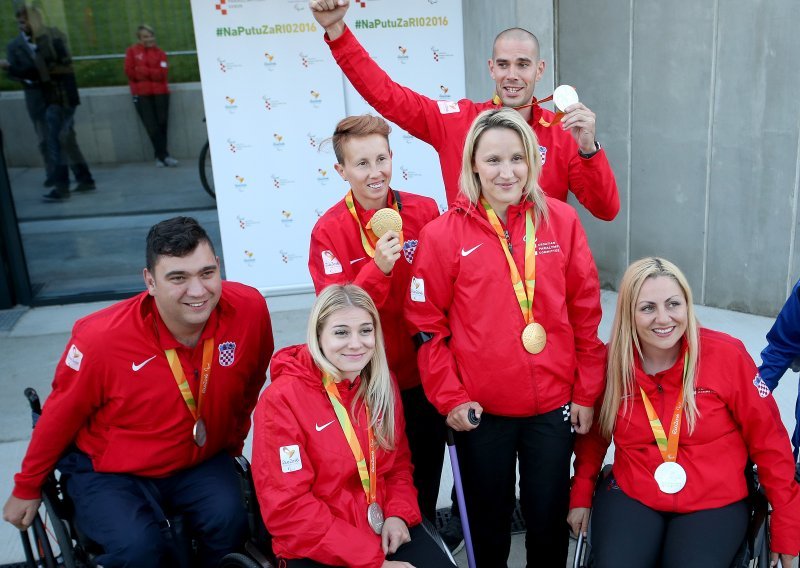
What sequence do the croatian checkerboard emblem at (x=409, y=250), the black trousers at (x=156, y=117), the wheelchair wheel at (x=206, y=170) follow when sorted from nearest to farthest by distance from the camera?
the croatian checkerboard emblem at (x=409, y=250) < the black trousers at (x=156, y=117) < the wheelchair wheel at (x=206, y=170)

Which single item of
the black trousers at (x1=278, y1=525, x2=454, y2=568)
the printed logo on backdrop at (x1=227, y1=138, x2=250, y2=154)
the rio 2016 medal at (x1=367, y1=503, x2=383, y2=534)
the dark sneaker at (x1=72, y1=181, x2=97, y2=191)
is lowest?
the black trousers at (x1=278, y1=525, x2=454, y2=568)

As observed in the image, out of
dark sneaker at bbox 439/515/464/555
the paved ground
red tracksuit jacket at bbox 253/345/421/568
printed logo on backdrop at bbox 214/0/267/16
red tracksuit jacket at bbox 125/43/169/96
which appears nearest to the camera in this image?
red tracksuit jacket at bbox 253/345/421/568

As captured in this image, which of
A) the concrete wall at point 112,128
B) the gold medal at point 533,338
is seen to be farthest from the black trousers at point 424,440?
the concrete wall at point 112,128

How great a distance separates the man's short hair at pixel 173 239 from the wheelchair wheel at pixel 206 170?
11.7 feet

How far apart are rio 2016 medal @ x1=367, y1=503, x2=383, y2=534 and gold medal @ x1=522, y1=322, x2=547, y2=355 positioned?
0.73m

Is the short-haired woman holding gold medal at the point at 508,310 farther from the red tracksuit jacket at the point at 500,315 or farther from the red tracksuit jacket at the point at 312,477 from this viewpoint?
the red tracksuit jacket at the point at 312,477

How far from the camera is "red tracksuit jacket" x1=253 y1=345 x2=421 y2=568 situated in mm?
2592

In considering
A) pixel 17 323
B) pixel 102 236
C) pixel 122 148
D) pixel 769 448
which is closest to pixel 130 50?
pixel 122 148

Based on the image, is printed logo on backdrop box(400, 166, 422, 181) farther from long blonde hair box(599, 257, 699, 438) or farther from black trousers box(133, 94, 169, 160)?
long blonde hair box(599, 257, 699, 438)

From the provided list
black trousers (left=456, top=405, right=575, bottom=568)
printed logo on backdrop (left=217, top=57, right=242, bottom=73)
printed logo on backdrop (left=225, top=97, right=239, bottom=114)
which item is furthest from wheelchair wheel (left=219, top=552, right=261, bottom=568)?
printed logo on backdrop (left=217, top=57, right=242, bottom=73)

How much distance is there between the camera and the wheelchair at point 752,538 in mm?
2602

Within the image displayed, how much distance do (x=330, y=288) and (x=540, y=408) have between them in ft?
2.69

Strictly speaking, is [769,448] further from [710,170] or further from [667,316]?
[710,170]

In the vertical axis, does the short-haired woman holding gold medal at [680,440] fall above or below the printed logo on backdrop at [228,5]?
below
